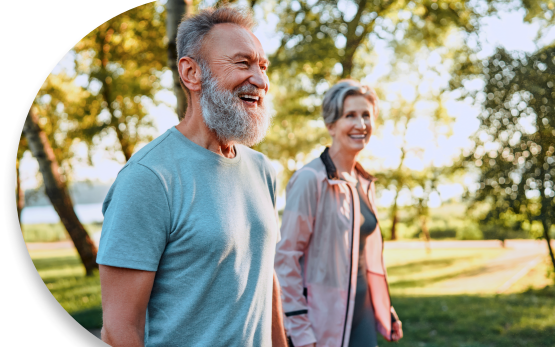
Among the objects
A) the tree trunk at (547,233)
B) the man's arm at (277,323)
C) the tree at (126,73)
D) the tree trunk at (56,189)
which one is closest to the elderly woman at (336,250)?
the man's arm at (277,323)

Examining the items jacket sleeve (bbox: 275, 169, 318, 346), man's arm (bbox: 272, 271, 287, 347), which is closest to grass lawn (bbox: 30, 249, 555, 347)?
jacket sleeve (bbox: 275, 169, 318, 346)

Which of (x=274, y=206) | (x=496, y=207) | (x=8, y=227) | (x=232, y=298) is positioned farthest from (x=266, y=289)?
(x=496, y=207)

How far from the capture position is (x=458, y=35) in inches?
241

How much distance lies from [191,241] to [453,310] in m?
5.01

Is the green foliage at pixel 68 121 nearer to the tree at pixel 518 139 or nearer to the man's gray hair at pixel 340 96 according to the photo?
the man's gray hair at pixel 340 96

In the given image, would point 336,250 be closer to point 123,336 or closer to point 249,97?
point 249,97

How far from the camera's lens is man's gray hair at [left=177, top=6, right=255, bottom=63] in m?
1.27

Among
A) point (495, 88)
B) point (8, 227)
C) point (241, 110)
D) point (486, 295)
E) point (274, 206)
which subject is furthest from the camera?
point (486, 295)

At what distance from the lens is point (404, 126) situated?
9.08m

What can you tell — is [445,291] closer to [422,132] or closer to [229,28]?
[422,132]

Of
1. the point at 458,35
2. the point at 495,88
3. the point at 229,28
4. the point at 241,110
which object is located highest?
the point at 458,35

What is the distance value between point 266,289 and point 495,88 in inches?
144

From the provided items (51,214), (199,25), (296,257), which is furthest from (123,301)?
(51,214)

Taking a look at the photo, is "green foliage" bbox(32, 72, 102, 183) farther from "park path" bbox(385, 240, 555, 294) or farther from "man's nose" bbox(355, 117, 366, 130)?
"park path" bbox(385, 240, 555, 294)
